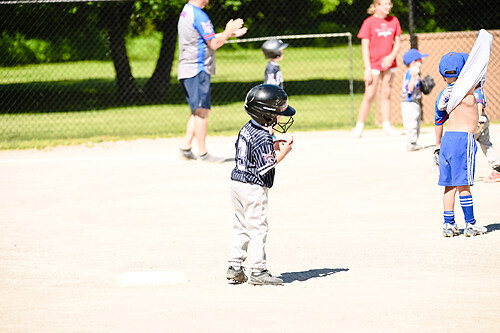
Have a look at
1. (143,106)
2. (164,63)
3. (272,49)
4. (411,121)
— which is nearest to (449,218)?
(411,121)

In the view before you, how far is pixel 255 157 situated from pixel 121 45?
19.1m

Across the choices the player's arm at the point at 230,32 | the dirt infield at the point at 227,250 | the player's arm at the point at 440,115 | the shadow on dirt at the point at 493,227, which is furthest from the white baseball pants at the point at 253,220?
the player's arm at the point at 230,32

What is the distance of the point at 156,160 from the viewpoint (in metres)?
12.5

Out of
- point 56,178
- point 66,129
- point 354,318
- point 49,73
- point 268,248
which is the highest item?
point 354,318

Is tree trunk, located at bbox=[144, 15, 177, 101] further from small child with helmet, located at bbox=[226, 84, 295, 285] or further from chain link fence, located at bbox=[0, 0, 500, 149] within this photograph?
small child with helmet, located at bbox=[226, 84, 295, 285]

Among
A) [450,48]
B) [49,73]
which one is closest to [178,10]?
[450,48]

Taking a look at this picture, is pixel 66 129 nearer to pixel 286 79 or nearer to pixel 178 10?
pixel 178 10

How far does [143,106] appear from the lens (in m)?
23.0

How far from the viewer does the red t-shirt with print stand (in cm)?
1382

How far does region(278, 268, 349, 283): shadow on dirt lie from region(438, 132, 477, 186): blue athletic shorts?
155 cm

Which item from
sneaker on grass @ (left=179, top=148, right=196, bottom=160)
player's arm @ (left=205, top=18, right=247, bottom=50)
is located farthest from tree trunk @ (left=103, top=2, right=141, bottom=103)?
player's arm @ (left=205, top=18, right=247, bottom=50)

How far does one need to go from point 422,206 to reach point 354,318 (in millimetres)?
3877

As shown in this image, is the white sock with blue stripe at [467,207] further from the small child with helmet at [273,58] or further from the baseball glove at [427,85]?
the small child with helmet at [273,58]

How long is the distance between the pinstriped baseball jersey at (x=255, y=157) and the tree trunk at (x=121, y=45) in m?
17.8
